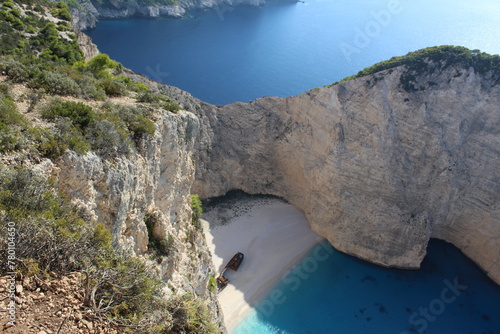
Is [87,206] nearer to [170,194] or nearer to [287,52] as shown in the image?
[170,194]

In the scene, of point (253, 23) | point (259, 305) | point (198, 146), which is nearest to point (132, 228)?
point (259, 305)

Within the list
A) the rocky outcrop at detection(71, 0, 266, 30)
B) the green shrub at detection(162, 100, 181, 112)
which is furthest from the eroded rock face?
the rocky outcrop at detection(71, 0, 266, 30)

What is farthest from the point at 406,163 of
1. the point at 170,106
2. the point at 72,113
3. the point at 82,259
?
the point at 82,259

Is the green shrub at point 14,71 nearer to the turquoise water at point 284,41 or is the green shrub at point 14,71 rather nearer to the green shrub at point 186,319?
the green shrub at point 186,319

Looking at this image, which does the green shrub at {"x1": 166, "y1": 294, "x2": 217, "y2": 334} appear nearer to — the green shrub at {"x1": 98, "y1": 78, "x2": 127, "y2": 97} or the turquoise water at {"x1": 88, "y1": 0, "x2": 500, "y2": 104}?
the green shrub at {"x1": 98, "y1": 78, "x2": 127, "y2": 97}

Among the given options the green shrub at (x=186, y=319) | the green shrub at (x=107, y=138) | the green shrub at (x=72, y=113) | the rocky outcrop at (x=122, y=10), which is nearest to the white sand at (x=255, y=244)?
the green shrub at (x=186, y=319)

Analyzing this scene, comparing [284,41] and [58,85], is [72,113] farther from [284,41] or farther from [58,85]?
[284,41]
